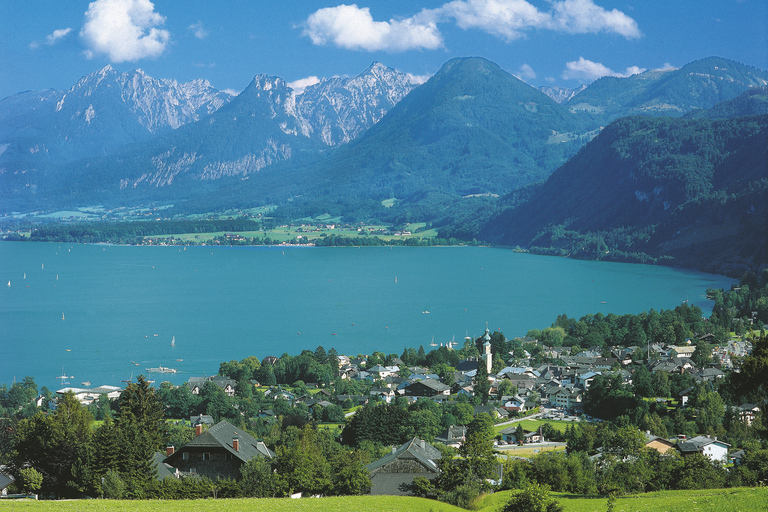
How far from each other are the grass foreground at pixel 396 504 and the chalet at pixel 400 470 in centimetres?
271

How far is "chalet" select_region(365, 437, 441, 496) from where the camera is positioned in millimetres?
15436

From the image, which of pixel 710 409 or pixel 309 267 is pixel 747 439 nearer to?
pixel 710 409

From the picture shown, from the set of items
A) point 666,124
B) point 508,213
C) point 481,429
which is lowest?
point 481,429

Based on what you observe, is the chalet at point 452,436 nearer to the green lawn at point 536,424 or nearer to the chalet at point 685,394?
the green lawn at point 536,424

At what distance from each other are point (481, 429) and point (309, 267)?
235ft

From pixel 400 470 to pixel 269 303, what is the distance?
49.2 m

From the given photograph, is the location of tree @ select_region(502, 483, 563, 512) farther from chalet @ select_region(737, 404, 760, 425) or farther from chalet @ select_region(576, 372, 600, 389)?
chalet @ select_region(576, 372, 600, 389)

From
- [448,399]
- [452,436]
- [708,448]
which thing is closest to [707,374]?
[448,399]

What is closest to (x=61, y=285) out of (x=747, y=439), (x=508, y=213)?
(x=747, y=439)

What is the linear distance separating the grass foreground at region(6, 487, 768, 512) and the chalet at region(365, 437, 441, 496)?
2.71m

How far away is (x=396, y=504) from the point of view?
11.7 meters

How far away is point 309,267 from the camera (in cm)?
9519

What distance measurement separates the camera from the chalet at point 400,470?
608 inches

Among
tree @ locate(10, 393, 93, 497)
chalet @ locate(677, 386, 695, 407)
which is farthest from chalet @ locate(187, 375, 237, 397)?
tree @ locate(10, 393, 93, 497)
